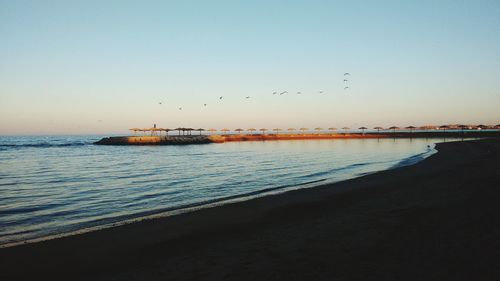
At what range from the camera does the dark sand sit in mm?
6062

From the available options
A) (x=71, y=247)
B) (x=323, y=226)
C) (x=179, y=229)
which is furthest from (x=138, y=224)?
(x=323, y=226)

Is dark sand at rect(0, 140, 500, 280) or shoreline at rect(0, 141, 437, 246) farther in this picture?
shoreline at rect(0, 141, 437, 246)

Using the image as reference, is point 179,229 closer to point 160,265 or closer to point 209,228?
point 209,228

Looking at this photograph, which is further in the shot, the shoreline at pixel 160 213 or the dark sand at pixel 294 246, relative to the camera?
the shoreline at pixel 160 213

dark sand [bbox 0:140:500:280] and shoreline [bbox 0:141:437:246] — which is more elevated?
dark sand [bbox 0:140:500:280]

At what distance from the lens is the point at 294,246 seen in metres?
7.60

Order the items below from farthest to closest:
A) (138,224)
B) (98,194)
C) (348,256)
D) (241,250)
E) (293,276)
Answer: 1. (98,194)
2. (138,224)
3. (241,250)
4. (348,256)
5. (293,276)

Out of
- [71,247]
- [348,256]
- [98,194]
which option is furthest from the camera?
[98,194]

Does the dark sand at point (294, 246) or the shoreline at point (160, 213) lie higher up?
the dark sand at point (294, 246)

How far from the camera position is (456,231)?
25.9 feet

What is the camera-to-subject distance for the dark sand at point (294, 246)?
606 centimetres

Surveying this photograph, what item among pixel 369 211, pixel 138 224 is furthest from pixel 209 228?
pixel 369 211

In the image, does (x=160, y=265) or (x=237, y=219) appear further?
(x=237, y=219)

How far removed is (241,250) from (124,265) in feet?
8.58
